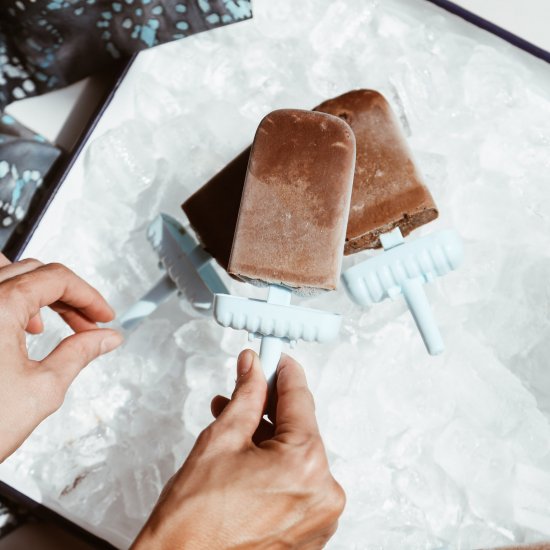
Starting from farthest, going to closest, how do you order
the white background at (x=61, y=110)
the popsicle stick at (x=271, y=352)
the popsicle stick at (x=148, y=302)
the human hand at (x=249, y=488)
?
the white background at (x=61, y=110)
the popsicle stick at (x=148, y=302)
the popsicle stick at (x=271, y=352)
the human hand at (x=249, y=488)

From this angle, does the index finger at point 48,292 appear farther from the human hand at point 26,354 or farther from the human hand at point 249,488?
the human hand at point 249,488

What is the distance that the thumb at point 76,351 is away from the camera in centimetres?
87

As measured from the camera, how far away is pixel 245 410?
0.78 meters

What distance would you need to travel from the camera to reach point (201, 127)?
1.29 meters

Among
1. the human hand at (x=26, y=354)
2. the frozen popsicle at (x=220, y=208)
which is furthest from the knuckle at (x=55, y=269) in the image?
the frozen popsicle at (x=220, y=208)

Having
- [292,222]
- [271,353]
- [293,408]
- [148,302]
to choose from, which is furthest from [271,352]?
[148,302]

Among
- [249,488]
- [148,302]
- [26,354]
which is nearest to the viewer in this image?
[249,488]

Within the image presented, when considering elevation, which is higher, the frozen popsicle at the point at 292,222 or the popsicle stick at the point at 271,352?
the frozen popsicle at the point at 292,222

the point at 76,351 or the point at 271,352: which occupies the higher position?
the point at 76,351

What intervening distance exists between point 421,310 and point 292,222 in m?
0.31

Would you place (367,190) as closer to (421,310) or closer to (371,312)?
(421,310)

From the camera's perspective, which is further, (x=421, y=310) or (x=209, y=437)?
(x=421, y=310)

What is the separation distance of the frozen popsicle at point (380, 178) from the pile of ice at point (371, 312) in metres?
0.28

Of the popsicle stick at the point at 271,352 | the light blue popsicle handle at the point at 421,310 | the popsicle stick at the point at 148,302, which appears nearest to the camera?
the popsicle stick at the point at 271,352
